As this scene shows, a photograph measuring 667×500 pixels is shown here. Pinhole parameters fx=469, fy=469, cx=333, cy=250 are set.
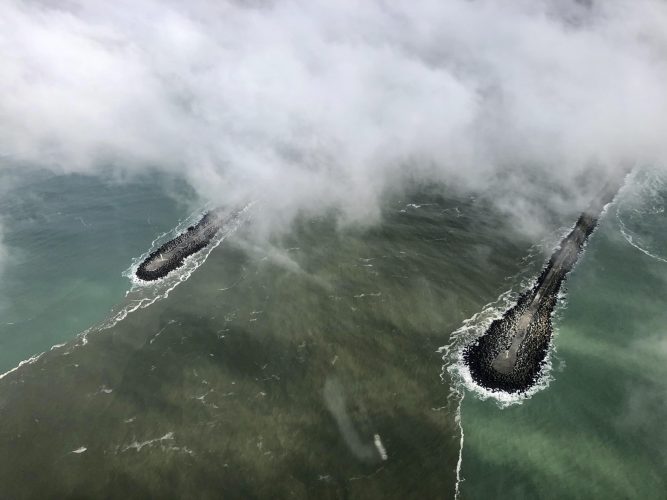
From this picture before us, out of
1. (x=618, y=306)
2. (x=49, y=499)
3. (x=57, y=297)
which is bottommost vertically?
(x=57, y=297)

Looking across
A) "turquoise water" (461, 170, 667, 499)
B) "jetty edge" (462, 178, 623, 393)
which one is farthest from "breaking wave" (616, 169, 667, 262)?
"jetty edge" (462, 178, 623, 393)

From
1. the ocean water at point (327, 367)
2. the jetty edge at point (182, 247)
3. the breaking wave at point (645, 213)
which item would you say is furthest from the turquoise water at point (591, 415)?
the jetty edge at point (182, 247)

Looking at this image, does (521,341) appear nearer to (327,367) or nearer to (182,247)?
(327,367)

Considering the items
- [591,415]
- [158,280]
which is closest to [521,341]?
[591,415]

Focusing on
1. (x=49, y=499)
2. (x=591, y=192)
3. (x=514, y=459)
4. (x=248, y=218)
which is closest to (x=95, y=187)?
(x=248, y=218)

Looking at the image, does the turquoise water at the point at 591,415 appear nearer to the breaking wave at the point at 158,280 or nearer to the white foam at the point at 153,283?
the breaking wave at the point at 158,280

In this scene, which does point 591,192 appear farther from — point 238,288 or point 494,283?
point 238,288
